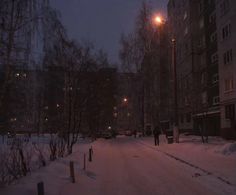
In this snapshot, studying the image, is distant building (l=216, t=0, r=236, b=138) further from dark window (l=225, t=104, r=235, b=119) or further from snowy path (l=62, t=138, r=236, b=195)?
snowy path (l=62, t=138, r=236, b=195)

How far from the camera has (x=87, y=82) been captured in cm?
3775

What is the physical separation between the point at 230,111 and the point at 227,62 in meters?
4.91

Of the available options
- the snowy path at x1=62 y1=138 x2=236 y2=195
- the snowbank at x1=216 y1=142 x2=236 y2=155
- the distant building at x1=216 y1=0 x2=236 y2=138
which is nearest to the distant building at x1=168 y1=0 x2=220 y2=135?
the distant building at x1=216 y1=0 x2=236 y2=138

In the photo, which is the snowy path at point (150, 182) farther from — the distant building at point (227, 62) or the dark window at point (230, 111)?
the dark window at point (230, 111)

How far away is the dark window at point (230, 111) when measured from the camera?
41.8m

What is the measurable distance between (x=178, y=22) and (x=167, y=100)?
1170 centimetres

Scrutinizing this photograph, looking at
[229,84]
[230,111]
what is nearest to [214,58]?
[229,84]

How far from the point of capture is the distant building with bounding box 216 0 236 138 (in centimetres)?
4091

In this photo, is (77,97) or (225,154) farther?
(77,97)

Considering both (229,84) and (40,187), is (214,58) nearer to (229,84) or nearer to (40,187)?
(229,84)

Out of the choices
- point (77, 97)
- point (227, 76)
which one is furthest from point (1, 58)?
point (227, 76)

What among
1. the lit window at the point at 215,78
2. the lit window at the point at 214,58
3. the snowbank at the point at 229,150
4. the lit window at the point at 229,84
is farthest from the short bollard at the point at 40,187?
the lit window at the point at 214,58

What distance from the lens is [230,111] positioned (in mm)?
42438

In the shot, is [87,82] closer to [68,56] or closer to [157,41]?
[68,56]
